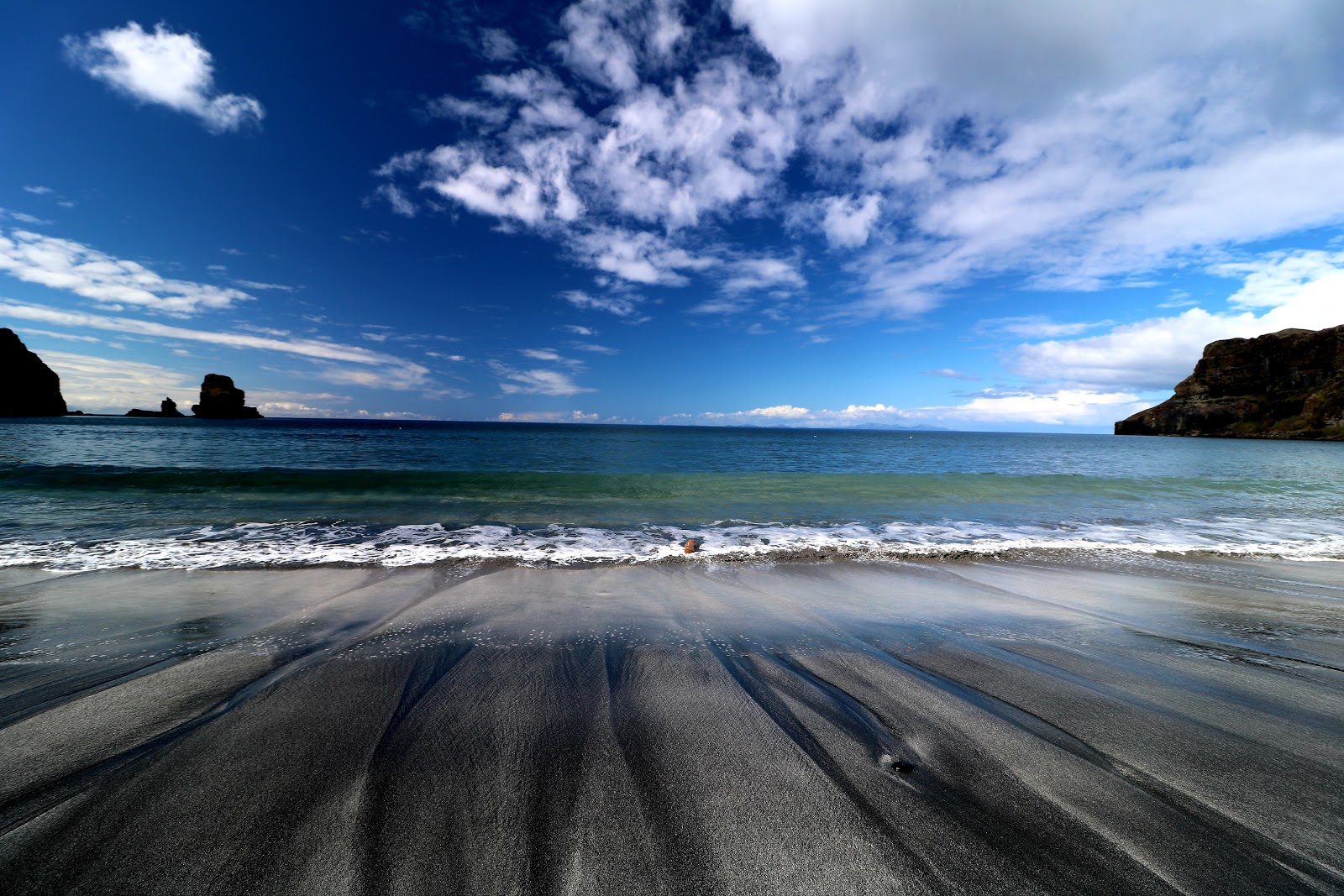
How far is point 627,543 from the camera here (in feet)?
32.4

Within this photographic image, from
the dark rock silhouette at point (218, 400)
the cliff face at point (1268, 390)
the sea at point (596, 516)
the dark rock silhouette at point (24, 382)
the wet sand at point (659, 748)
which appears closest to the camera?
the wet sand at point (659, 748)

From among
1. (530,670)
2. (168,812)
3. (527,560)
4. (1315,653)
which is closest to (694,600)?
(530,670)

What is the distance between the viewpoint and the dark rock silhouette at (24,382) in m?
102

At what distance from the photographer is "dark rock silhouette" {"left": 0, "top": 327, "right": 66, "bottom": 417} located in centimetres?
10238

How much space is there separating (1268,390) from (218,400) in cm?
26976

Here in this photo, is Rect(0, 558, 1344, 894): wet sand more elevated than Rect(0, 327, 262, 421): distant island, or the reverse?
Rect(0, 327, 262, 421): distant island

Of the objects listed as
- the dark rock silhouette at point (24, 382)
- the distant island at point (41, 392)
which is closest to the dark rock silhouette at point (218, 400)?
the distant island at point (41, 392)

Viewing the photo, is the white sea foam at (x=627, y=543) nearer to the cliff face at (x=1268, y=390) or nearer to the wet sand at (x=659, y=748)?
the wet sand at (x=659, y=748)

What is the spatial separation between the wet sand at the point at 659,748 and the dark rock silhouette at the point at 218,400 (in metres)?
180

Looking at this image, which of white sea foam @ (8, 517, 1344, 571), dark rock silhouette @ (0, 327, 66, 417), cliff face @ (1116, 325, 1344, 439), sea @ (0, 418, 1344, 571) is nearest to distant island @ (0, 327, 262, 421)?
dark rock silhouette @ (0, 327, 66, 417)

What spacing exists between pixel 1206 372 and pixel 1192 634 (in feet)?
563

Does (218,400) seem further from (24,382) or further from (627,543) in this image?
(627,543)

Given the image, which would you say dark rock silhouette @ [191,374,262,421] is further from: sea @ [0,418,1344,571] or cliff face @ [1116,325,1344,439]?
cliff face @ [1116,325,1344,439]

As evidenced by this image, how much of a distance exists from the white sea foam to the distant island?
16422 centimetres
